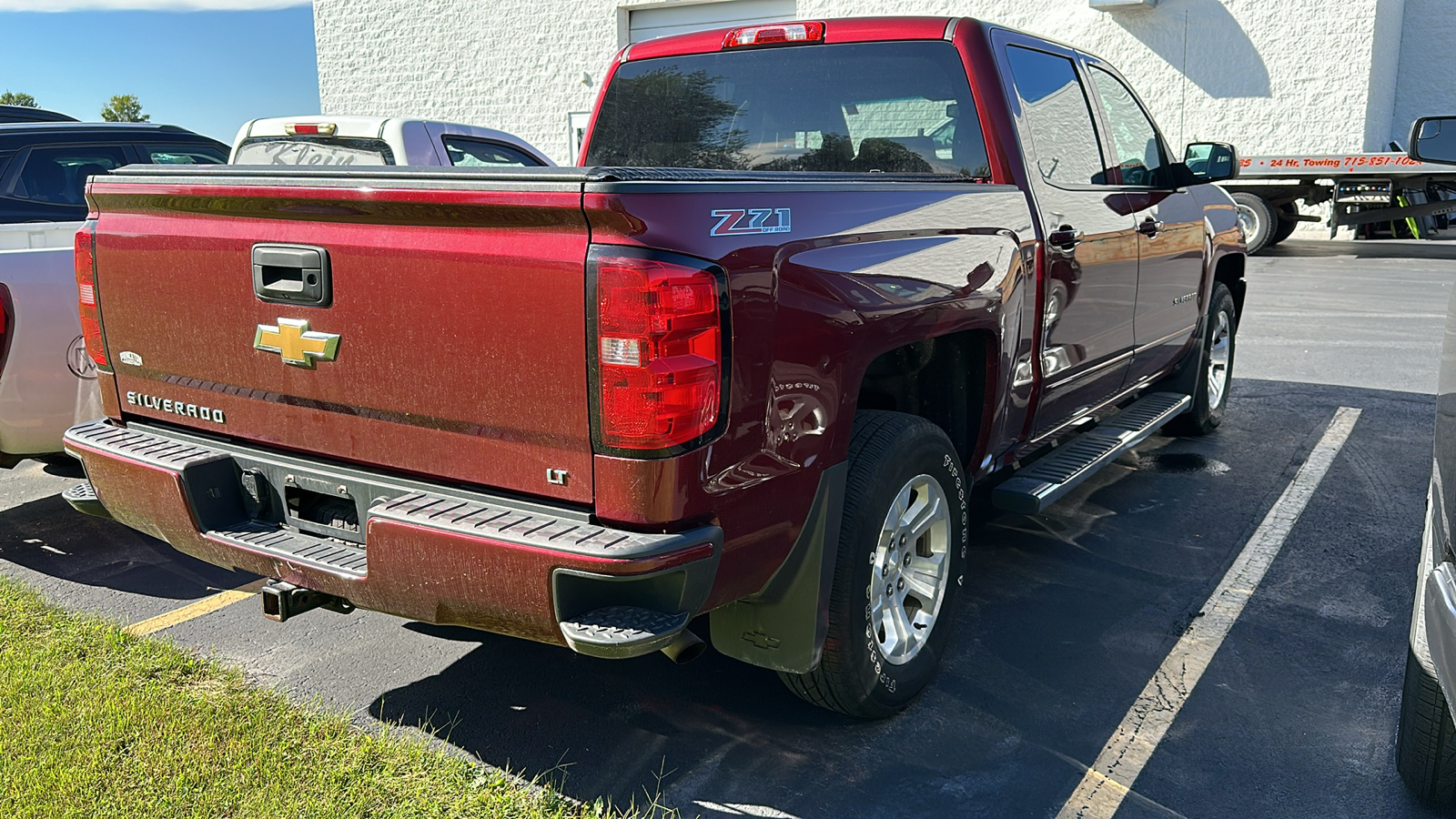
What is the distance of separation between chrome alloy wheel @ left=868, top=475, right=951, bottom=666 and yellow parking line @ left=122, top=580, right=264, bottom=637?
8.34ft

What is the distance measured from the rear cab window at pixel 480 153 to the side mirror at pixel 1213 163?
3863mm

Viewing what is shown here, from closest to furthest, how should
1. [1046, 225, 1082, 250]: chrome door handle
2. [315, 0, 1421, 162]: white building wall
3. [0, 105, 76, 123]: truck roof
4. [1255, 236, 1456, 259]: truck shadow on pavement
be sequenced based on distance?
[1046, 225, 1082, 250]: chrome door handle, [0, 105, 76, 123]: truck roof, [1255, 236, 1456, 259]: truck shadow on pavement, [315, 0, 1421, 162]: white building wall

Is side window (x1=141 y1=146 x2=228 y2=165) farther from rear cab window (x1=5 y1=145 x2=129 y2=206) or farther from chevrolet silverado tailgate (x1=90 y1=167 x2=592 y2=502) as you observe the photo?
chevrolet silverado tailgate (x1=90 y1=167 x2=592 y2=502)

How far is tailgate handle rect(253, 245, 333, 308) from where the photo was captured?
2818mm

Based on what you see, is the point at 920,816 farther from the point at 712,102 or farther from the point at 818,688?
the point at 712,102

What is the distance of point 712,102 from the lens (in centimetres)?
439

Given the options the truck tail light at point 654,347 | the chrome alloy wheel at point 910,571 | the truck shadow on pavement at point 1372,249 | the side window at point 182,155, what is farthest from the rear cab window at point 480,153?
the truck shadow on pavement at point 1372,249

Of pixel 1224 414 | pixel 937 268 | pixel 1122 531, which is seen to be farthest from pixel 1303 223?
pixel 937 268

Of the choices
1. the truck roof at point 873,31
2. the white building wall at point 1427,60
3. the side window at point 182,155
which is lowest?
the side window at point 182,155

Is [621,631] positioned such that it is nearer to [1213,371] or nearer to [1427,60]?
[1213,371]

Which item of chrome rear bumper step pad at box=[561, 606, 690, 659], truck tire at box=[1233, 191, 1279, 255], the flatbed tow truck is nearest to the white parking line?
chrome rear bumper step pad at box=[561, 606, 690, 659]

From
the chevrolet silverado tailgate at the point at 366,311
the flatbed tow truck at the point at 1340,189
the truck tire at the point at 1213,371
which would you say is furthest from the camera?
the flatbed tow truck at the point at 1340,189

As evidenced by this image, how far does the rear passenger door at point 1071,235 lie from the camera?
13.2ft

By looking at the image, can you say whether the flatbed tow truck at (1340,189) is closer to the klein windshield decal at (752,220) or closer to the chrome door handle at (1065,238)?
the chrome door handle at (1065,238)
